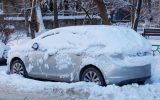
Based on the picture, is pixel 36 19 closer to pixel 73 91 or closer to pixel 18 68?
pixel 18 68

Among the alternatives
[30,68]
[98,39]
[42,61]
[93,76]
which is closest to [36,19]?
[30,68]

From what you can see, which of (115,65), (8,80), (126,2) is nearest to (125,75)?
(115,65)

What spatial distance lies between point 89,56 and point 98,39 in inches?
21.0

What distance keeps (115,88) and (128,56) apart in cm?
104

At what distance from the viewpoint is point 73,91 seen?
10492 millimetres

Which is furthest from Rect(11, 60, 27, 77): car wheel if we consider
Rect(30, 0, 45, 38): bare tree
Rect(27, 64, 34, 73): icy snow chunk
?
Rect(30, 0, 45, 38): bare tree

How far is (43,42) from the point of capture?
1241 centimetres

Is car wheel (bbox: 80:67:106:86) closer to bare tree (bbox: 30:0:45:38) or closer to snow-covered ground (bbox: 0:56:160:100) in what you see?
snow-covered ground (bbox: 0:56:160:100)

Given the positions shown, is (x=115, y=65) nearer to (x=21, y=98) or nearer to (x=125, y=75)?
(x=125, y=75)

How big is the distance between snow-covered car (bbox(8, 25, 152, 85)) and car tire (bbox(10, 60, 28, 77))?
0.03m

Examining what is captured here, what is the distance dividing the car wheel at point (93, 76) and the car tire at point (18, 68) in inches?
90.2

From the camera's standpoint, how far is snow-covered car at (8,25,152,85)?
35.2 feet

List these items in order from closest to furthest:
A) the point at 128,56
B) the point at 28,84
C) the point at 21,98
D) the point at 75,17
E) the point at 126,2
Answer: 1. the point at 21,98
2. the point at 128,56
3. the point at 28,84
4. the point at 126,2
5. the point at 75,17

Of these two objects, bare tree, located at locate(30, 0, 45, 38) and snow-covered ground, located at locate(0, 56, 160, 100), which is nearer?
snow-covered ground, located at locate(0, 56, 160, 100)
